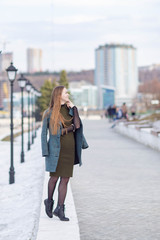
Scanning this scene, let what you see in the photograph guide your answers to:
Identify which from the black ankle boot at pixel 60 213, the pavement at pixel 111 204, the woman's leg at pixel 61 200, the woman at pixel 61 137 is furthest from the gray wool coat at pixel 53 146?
the pavement at pixel 111 204

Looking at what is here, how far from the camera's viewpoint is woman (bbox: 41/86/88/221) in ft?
19.5

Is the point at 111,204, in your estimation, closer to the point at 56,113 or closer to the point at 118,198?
the point at 118,198

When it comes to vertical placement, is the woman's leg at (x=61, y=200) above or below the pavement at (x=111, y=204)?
above

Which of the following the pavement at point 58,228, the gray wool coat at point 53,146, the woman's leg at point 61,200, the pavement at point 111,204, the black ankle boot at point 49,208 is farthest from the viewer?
the black ankle boot at point 49,208

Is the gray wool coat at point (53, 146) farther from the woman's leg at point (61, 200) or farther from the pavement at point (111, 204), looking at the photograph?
the pavement at point (111, 204)

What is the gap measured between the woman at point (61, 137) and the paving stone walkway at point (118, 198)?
0.63 m

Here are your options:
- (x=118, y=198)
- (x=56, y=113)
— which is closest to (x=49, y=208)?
(x=56, y=113)

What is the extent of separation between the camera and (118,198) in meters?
7.96

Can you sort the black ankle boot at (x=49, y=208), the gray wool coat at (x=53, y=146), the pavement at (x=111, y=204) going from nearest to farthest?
the pavement at (x=111, y=204)
the gray wool coat at (x=53, y=146)
the black ankle boot at (x=49, y=208)

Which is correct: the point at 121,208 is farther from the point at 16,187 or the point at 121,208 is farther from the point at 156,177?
the point at 16,187

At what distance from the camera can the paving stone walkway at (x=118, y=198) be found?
5949 millimetres

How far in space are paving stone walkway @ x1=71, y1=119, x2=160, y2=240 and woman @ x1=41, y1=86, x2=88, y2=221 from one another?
0.63m

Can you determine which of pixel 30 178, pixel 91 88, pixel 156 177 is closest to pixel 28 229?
pixel 156 177

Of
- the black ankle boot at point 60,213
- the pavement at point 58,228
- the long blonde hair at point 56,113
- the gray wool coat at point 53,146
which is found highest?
the long blonde hair at point 56,113
